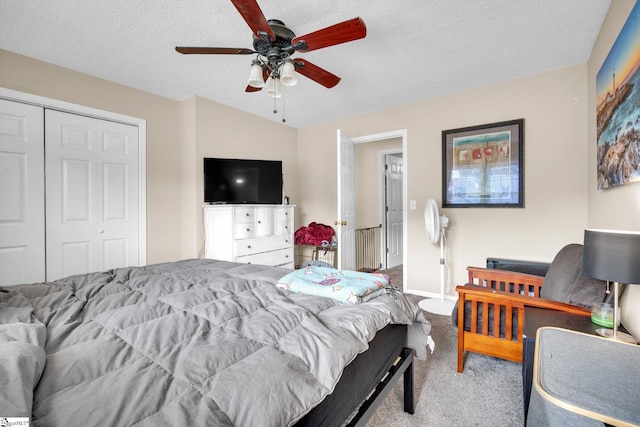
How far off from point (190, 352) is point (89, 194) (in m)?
3.05

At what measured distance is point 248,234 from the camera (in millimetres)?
3447

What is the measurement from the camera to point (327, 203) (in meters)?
4.69

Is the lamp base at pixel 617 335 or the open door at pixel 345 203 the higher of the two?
the open door at pixel 345 203

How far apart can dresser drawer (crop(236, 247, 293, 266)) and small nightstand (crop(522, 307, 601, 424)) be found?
2.73 metres

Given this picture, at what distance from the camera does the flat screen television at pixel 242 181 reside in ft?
11.8

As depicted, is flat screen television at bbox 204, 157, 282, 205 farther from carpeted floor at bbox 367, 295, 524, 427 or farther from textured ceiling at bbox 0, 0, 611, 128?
carpeted floor at bbox 367, 295, 524, 427

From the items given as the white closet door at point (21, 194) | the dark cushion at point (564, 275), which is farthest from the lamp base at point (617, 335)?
the white closet door at point (21, 194)

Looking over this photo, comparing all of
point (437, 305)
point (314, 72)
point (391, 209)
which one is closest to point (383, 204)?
point (391, 209)

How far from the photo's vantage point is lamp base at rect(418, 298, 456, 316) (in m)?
2.99

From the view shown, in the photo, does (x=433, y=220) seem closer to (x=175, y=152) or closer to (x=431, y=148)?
(x=431, y=148)

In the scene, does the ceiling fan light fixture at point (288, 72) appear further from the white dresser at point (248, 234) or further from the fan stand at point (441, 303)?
the fan stand at point (441, 303)

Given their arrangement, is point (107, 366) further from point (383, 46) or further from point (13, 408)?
point (383, 46)

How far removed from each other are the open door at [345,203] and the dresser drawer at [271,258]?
2.41ft

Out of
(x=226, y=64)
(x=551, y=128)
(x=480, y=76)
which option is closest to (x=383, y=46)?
(x=480, y=76)
